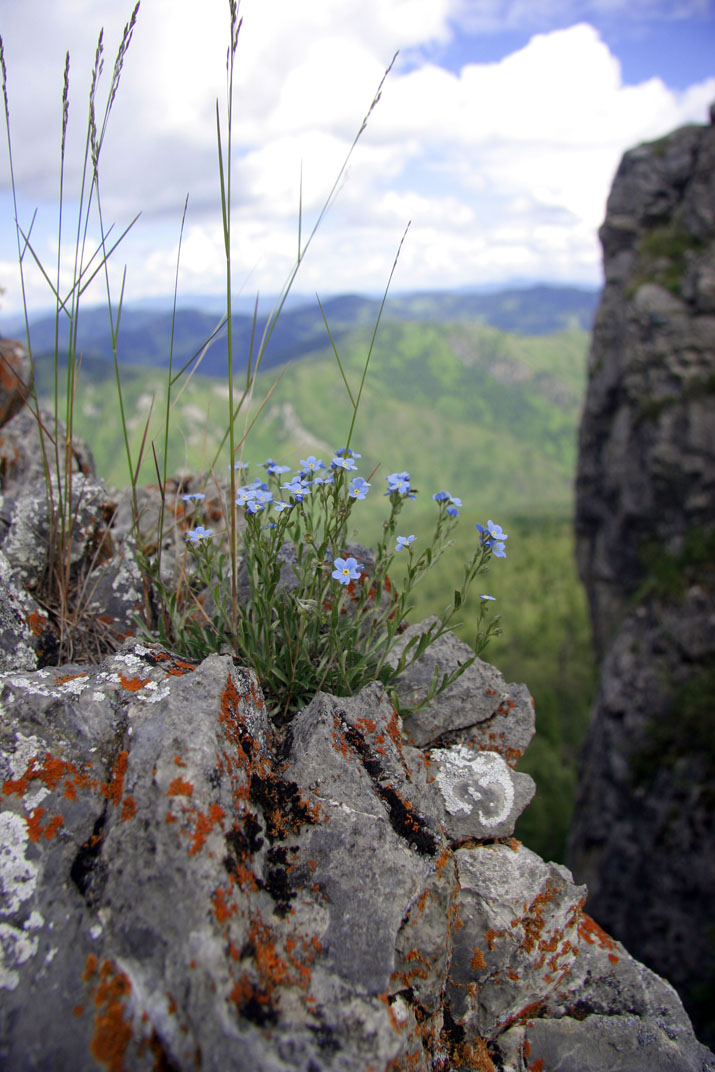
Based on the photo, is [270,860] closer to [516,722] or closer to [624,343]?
[516,722]

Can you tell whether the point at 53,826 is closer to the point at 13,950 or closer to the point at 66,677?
the point at 13,950

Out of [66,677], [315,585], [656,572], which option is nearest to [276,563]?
[315,585]

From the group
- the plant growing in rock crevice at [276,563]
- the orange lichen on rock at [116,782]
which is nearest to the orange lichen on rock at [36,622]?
the plant growing in rock crevice at [276,563]

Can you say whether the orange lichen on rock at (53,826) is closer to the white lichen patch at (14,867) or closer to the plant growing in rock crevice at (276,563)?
the white lichen patch at (14,867)

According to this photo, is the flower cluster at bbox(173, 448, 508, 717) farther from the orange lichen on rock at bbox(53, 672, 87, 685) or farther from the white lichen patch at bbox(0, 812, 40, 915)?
the white lichen patch at bbox(0, 812, 40, 915)

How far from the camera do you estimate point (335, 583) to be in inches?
150

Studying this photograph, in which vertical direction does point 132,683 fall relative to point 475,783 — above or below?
above

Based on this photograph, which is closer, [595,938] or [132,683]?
[132,683]

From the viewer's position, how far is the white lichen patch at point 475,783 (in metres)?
3.63

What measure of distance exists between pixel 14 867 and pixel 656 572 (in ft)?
90.1

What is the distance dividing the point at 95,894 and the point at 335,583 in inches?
79.5

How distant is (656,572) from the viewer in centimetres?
2600

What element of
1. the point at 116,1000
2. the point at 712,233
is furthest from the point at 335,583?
the point at 712,233

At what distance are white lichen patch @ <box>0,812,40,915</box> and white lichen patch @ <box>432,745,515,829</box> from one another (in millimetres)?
2193
